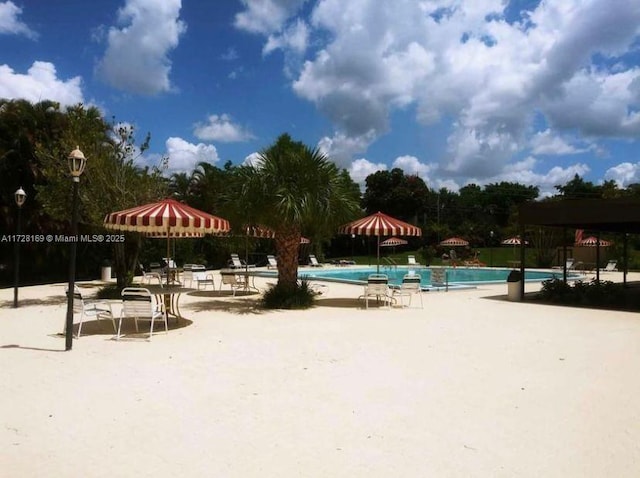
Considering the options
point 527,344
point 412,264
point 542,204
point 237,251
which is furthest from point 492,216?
point 527,344

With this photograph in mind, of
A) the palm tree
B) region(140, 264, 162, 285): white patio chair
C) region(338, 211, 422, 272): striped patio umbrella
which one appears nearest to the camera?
the palm tree

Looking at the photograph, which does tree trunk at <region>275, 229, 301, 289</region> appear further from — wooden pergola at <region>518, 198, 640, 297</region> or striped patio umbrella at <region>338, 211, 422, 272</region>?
wooden pergola at <region>518, 198, 640, 297</region>

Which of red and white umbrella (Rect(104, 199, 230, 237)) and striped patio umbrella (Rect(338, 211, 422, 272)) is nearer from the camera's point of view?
red and white umbrella (Rect(104, 199, 230, 237))

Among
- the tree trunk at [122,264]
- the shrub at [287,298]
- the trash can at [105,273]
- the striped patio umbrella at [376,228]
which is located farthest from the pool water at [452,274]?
the shrub at [287,298]

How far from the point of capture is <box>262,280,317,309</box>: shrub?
41.4 ft

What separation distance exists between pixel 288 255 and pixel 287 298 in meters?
1.14

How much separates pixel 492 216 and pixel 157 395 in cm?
7056

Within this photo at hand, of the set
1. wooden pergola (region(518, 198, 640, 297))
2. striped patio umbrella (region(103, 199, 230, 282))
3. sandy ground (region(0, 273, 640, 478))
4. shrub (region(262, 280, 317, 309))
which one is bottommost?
sandy ground (region(0, 273, 640, 478))

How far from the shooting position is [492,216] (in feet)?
232

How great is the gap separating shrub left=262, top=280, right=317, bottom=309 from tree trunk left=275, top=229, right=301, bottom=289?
0.16 m

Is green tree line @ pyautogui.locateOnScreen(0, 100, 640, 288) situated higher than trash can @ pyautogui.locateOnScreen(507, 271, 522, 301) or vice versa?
green tree line @ pyautogui.locateOnScreen(0, 100, 640, 288)

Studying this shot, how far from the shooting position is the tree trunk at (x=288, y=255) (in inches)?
514

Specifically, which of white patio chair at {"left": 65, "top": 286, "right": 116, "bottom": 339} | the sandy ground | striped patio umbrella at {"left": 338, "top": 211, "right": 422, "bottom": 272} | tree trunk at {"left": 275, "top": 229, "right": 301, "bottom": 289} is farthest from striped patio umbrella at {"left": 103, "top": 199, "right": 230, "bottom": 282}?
striped patio umbrella at {"left": 338, "top": 211, "right": 422, "bottom": 272}

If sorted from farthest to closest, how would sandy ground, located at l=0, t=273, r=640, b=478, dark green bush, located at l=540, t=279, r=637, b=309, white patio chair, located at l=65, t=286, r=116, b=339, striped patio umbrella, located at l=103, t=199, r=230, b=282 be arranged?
dark green bush, located at l=540, t=279, r=637, b=309, striped patio umbrella, located at l=103, t=199, r=230, b=282, white patio chair, located at l=65, t=286, r=116, b=339, sandy ground, located at l=0, t=273, r=640, b=478
